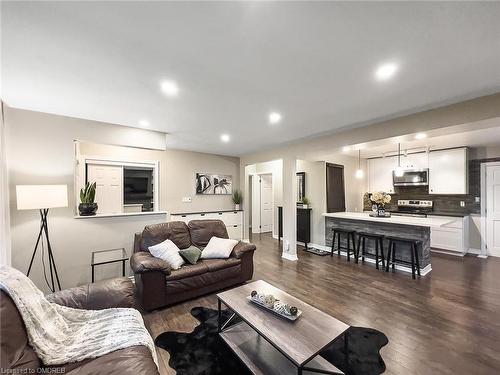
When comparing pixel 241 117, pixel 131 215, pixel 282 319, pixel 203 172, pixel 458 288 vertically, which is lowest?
pixel 458 288

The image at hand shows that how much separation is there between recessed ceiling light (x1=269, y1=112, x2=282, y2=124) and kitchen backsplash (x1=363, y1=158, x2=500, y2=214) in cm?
471

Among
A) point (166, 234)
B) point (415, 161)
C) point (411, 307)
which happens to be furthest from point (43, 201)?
point (415, 161)

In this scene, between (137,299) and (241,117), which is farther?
(241,117)

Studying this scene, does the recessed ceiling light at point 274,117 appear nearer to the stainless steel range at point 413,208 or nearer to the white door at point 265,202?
the white door at point 265,202

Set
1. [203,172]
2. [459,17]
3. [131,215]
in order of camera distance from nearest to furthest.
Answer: [459,17], [131,215], [203,172]

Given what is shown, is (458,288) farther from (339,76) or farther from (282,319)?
(339,76)

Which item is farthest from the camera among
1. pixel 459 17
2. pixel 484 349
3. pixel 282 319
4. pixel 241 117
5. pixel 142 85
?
pixel 241 117

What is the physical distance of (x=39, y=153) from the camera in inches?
110

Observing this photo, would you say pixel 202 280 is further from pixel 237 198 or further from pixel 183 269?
pixel 237 198

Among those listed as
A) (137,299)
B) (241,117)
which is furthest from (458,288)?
(137,299)

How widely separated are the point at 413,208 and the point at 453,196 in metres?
0.84

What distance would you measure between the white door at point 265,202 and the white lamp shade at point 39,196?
18.3ft

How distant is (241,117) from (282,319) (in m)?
2.46

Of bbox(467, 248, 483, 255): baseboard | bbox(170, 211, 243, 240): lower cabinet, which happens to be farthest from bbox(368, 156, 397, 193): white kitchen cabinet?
bbox(170, 211, 243, 240): lower cabinet
